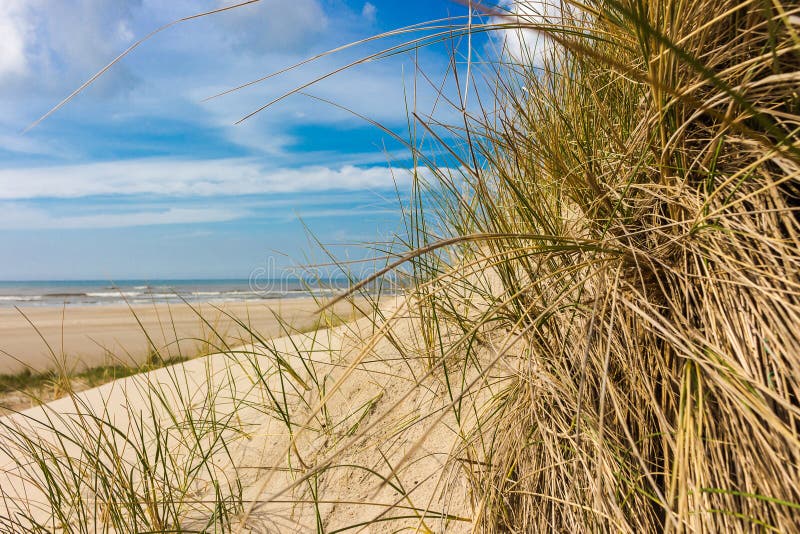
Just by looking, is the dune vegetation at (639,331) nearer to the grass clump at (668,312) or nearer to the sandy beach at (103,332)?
the grass clump at (668,312)

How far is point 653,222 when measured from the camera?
115 centimetres

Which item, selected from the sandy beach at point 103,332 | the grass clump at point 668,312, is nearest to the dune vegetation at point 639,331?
the grass clump at point 668,312

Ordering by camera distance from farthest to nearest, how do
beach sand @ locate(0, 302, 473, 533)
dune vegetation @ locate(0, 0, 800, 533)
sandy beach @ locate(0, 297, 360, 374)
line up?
sandy beach @ locate(0, 297, 360, 374) → beach sand @ locate(0, 302, 473, 533) → dune vegetation @ locate(0, 0, 800, 533)

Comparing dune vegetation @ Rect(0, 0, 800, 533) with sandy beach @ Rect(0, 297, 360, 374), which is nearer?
dune vegetation @ Rect(0, 0, 800, 533)

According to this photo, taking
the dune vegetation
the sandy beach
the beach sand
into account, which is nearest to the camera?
the dune vegetation

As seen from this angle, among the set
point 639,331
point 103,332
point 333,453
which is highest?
point 103,332

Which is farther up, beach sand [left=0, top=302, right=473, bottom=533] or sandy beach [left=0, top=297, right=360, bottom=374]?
sandy beach [left=0, top=297, right=360, bottom=374]

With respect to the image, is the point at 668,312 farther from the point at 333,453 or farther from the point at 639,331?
the point at 333,453

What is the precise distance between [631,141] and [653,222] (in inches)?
7.6

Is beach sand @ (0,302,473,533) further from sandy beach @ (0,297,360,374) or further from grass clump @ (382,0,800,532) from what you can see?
sandy beach @ (0,297,360,374)

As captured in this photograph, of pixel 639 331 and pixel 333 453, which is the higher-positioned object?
pixel 639 331

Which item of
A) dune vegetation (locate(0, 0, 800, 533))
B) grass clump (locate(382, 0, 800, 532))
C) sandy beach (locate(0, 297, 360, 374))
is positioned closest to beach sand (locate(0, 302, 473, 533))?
dune vegetation (locate(0, 0, 800, 533))

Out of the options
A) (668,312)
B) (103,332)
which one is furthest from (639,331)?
(103,332)

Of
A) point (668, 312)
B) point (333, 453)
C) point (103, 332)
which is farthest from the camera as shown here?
point (103, 332)
